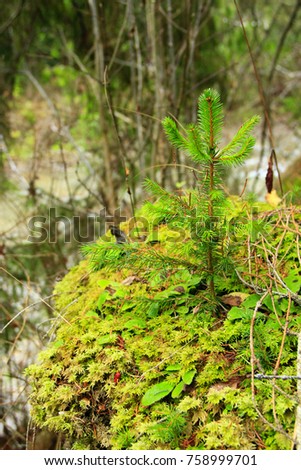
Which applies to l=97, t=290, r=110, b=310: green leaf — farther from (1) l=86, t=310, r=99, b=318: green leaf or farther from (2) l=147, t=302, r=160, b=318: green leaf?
(2) l=147, t=302, r=160, b=318: green leaf

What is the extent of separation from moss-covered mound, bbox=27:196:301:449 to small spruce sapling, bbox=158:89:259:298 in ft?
0.23

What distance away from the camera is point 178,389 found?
145 cm

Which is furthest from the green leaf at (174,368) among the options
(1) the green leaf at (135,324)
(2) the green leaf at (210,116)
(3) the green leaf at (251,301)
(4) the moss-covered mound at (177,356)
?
(2) the green leaf at (210,116)

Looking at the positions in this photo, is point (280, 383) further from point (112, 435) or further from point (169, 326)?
point (112, 435)

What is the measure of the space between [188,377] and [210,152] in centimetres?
75

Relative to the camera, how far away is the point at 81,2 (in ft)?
16.0

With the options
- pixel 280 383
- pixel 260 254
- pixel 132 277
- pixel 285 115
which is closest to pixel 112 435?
pixel 280 383

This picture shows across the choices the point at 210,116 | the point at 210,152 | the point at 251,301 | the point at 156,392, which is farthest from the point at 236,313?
the point at 210,116

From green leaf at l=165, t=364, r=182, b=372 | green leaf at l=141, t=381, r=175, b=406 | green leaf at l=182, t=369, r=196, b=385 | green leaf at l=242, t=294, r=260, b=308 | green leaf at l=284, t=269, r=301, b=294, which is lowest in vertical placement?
green leaf at l=141, t=381, r=175, b=406

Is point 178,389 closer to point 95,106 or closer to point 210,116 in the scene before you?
point 210,116

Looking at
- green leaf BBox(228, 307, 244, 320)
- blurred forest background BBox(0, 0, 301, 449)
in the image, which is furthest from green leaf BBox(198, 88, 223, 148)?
blurred forest background BBox(0, 0, 301, 449)

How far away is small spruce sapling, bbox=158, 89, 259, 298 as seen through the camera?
53.3 inches

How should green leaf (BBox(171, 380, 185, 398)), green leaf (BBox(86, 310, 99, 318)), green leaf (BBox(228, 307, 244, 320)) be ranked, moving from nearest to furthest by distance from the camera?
green leaf (BBox(171, 380, 185, 398)) < green leaf (BBox(228, 307, 244, 320)) < green leaf (BBox(86, 310, 99, 318))

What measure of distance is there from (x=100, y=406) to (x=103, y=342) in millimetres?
235
